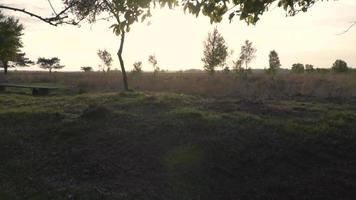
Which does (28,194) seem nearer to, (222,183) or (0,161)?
(0,161)

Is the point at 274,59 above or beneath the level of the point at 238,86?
above

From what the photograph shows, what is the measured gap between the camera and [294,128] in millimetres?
7352

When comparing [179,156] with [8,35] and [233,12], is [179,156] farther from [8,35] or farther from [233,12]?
[8,35]

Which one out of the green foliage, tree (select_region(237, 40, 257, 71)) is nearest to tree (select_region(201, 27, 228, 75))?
tree (select_region(237, 40, 257, 71))

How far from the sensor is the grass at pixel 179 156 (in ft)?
16.9

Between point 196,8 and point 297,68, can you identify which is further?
point 297,68

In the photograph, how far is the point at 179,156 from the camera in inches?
239

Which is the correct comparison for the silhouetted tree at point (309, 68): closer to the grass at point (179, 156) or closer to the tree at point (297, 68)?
the tree at point (297, 68)

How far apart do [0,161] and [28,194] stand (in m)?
1.55

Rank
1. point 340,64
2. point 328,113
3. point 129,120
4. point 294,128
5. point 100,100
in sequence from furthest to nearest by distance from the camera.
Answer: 1. point 340,64
2. point 100,100
3. point 328,113
4. point 129,120
5. point 294,128

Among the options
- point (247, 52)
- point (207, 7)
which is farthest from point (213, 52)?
point (207, 7)

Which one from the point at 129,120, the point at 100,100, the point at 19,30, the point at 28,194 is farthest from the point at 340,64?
the point at 28,194

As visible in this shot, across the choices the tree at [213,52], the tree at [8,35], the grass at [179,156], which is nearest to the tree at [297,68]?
the tree at [213,52]

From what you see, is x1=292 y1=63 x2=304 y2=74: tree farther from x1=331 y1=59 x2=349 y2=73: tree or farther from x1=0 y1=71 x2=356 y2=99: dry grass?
x1=0 y1=71 x2=356 y2=99: dry grass
